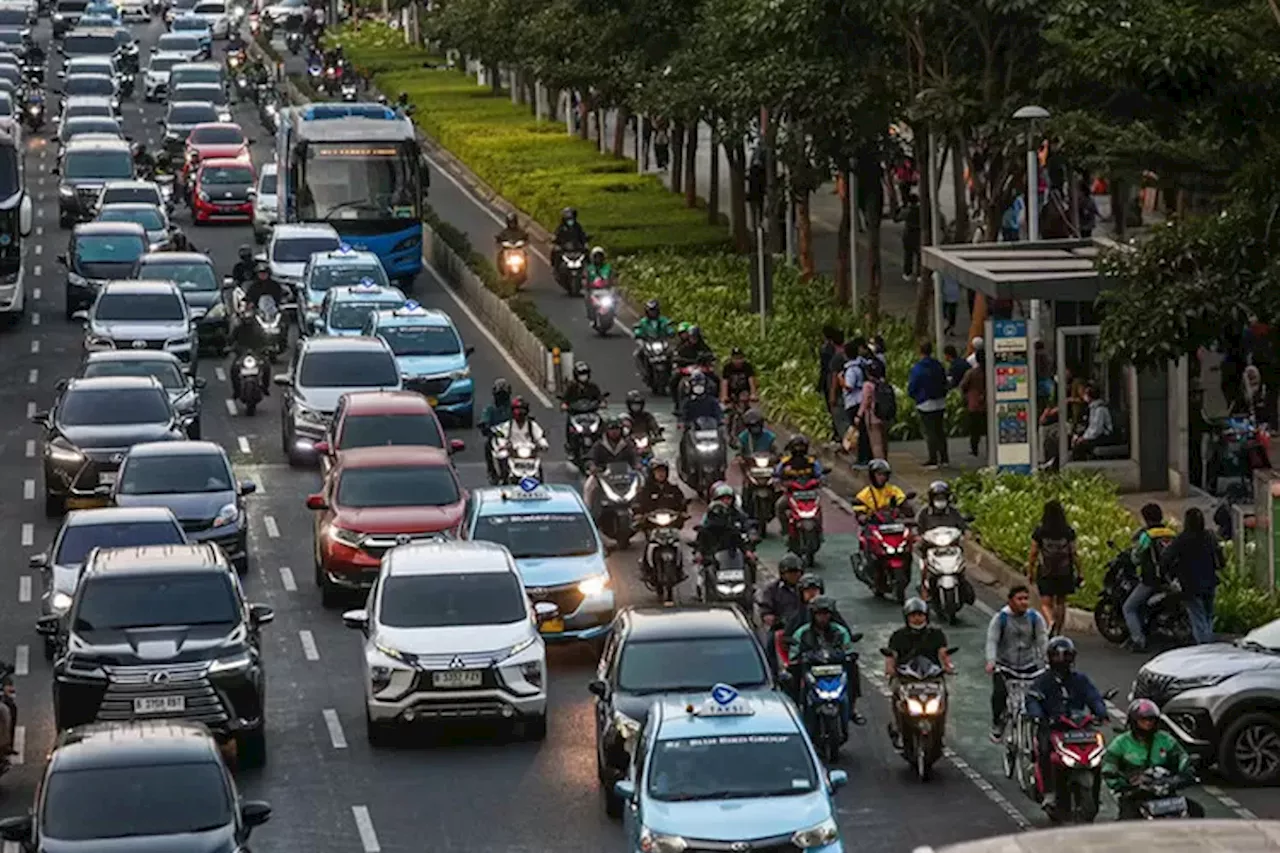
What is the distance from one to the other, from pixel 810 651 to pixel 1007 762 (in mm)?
1777

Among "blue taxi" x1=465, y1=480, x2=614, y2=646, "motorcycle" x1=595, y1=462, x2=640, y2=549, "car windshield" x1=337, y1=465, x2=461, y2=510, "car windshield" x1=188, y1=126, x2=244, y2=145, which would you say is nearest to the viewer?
"blue taxi" x1=465, y1=480, x2=614, y2=646

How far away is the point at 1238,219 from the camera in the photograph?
34.4m

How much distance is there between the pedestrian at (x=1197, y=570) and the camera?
1168 inches

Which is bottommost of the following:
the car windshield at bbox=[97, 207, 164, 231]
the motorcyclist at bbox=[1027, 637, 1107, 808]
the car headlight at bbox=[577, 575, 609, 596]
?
the motorcyclist at bbox=[1027, 637, 1107, 808]

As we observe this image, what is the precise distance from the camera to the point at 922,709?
2639cm

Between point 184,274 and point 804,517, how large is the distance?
21512 millimetres

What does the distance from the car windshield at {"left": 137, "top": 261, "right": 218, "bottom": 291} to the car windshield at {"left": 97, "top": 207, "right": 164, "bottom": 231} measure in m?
9.14

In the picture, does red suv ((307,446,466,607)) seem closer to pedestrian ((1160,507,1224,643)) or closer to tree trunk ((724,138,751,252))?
pedestrian ((1160,507,1224,643))

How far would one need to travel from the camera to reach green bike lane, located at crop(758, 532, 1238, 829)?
84.8 ft

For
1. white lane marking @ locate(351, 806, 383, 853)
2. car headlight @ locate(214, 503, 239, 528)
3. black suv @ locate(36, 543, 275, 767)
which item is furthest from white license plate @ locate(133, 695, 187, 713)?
car headlight @ locate(214, 503, 239, 528)

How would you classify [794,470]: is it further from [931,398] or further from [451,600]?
[451,600]

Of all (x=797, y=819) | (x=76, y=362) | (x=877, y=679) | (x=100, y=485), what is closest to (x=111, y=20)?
(x=76, y=362)

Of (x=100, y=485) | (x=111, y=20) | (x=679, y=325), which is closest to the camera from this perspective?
(x=100, y=485)

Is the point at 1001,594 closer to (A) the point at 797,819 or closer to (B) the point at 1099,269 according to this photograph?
(B) the point at 1099,269
